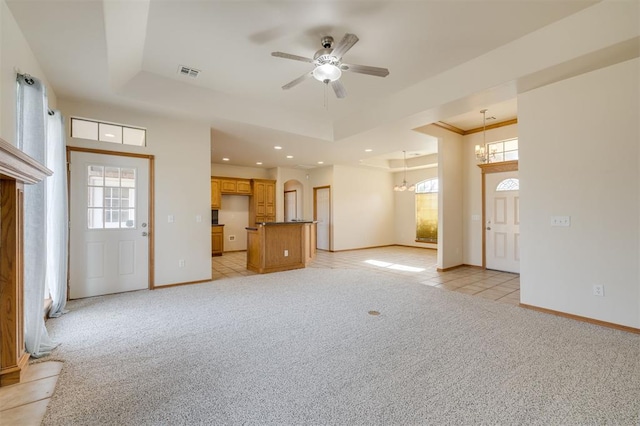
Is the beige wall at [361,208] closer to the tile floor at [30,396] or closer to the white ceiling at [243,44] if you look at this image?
the white ceiling at [243,44]

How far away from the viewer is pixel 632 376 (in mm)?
2094

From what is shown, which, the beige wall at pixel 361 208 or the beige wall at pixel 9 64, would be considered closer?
the beige wall at pixel 9 64

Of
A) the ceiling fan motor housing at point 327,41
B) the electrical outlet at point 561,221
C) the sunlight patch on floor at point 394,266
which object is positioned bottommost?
the sunlight patch on floor at point 394,266

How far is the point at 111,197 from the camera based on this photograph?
167 inches

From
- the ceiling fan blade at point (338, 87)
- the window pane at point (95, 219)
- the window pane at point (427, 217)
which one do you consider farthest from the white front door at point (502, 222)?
the window pane at point (95, 219)

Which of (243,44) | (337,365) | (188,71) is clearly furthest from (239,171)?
(337,365)

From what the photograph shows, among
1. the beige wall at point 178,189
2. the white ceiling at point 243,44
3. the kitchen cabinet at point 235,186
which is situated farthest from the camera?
the kitchen cabinet at point 235,186

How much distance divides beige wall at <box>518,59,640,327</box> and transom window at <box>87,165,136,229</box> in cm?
571

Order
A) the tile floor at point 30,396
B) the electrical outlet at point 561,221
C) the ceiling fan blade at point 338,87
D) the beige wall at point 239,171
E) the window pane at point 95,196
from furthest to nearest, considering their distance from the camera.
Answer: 1. the beige wall at point 239,171
2. the window pane at point 95,196
3. the electrical outlet at point 561,221
4. the ceiling fan blade at point 338,87
5. the tile floor at point 30,396

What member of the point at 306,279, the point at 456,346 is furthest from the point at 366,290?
the point at 456,346

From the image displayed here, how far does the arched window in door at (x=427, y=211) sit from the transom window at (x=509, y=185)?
3175 mm

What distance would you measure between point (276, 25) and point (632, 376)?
14.1 feet

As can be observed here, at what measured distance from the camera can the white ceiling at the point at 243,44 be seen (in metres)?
2.57

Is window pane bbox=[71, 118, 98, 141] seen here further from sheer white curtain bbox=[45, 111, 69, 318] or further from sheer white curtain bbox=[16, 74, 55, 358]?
sheer white curtain bbox=[16, 74, 55, 358]
